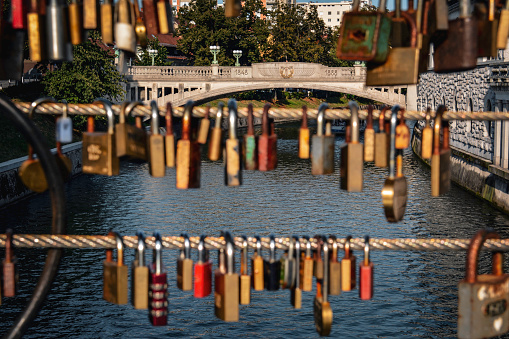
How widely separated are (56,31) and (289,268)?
7.44ft

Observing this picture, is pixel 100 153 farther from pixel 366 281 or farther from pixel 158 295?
pixel 366 281

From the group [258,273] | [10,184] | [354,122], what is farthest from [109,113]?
[10,184]

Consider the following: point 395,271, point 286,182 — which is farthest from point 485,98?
point 395,271

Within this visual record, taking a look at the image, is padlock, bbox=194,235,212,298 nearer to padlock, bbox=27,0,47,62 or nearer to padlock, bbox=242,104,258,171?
padlock, bbox=242,104,258,171

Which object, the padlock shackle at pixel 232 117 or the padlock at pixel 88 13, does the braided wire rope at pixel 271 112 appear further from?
the padlock at pixel 88 13

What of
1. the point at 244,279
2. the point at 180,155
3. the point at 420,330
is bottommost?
the point at 420,330

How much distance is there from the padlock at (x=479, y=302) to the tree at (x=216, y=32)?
3758 inches

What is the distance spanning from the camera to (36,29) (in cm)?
514

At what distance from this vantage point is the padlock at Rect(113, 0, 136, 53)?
A: 548 centimetres

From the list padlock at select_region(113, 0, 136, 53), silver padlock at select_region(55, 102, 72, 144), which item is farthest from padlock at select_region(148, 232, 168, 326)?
padlock at select_region(113, 0, 136, 53)

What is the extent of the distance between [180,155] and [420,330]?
49.7 feet

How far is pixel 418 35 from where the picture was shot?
17.9ft

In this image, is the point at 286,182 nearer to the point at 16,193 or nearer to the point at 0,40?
the point at 16,193

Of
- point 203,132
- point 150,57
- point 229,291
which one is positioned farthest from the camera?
point 150,57
